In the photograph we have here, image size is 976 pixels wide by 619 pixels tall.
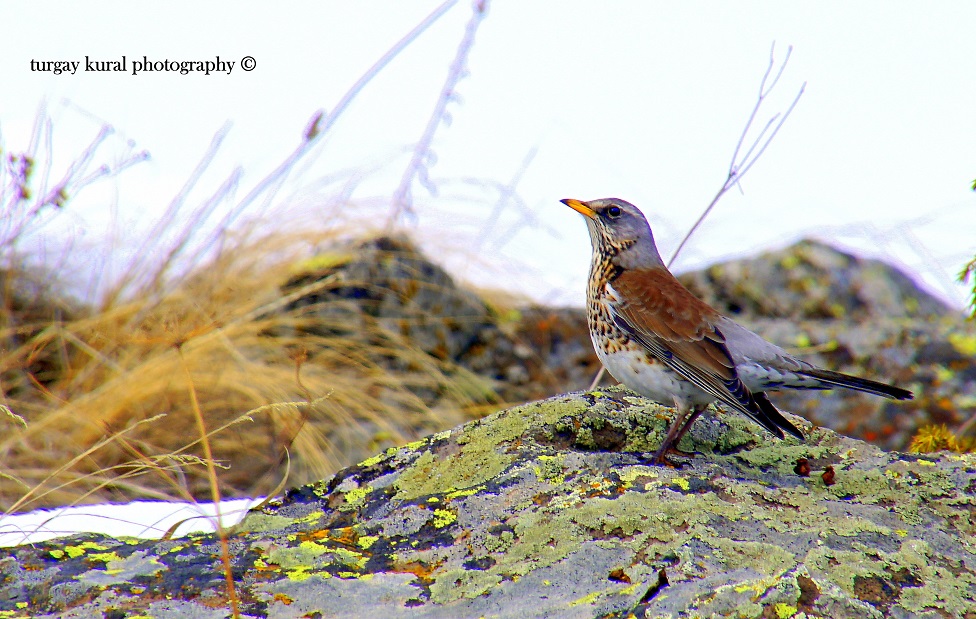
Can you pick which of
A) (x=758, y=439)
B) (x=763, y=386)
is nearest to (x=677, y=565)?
(x=758, y=439)

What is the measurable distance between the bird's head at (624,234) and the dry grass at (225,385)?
9.30 ft

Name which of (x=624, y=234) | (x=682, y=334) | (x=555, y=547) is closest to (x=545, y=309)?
(x=624, y=234)

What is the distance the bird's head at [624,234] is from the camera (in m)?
4.71

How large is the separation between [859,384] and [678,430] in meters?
0.76

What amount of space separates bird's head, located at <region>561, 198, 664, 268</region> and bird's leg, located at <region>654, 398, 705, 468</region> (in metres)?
1.08

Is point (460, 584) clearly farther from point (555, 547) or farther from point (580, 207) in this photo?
point (580, 207)

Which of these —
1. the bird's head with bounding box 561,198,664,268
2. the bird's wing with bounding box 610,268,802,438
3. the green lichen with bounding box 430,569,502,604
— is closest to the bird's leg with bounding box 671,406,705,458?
the bird's wing with bounding box 610,268,802,438

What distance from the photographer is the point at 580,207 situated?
4883mm

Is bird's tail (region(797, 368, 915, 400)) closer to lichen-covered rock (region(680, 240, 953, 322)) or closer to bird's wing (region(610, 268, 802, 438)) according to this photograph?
bird's wing (region(610, 268, 802, 438))

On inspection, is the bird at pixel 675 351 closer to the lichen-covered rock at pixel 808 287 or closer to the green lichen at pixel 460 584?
the green lichen at pixel 460 584

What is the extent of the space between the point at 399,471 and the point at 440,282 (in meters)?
4.81

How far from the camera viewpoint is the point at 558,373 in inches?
314

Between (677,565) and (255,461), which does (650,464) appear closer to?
(677,565)

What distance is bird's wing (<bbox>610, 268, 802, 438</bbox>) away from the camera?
3602 millimetres
